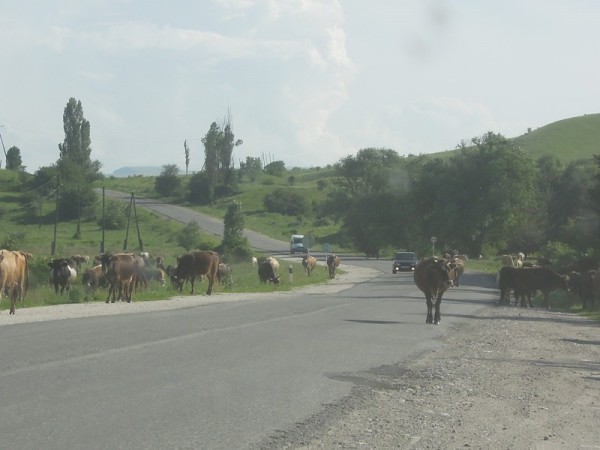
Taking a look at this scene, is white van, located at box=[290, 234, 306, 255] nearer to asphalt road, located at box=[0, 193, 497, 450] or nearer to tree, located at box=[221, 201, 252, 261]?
tree, located at box=[221, 201, 252, 261]

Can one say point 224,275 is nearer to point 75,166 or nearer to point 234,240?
point 234,240

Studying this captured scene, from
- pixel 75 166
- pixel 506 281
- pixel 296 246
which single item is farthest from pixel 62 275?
pixel 75 166

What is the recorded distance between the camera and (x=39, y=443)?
9.27m

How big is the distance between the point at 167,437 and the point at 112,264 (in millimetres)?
25837

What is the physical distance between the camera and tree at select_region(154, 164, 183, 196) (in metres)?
168

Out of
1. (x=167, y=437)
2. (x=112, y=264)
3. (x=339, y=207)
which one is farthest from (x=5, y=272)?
(x=339, y=207)

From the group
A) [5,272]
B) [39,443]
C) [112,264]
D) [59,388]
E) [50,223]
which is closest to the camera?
[39,443]

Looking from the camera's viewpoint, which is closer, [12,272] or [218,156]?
[12,272]

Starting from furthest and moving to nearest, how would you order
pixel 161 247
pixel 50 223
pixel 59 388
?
1. pixel 50 223
2. pixel 161 247
3. pixel 59 388

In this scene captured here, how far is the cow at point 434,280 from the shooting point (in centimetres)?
2747

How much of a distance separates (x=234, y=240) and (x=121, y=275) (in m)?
56.3

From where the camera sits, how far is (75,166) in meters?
129

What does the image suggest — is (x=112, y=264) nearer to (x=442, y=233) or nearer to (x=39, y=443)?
(x=39, y=443)

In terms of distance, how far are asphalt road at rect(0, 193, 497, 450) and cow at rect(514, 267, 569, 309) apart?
16.6 m
